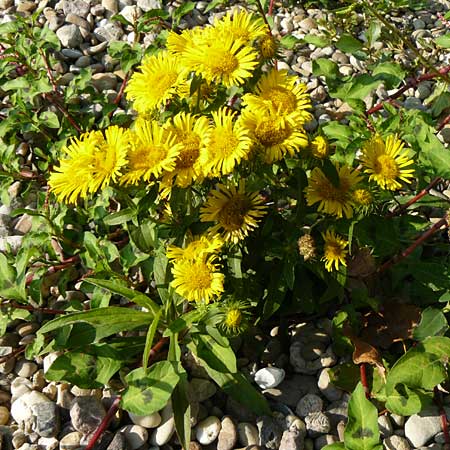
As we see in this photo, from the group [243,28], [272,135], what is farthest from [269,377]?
[243,28]

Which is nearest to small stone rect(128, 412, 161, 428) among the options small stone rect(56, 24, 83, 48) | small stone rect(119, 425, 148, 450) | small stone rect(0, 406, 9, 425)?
small stone rect(119, 425, 148, 450)

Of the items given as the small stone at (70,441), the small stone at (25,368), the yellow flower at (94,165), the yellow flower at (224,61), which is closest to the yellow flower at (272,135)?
the yellow flower at (224,61)

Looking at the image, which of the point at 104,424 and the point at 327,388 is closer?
the point at 104,424

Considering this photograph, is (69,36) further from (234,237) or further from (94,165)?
(234,237)

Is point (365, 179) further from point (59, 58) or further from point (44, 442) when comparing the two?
point (59, 58)

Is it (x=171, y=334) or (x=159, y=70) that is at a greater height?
(x=159, y=70)

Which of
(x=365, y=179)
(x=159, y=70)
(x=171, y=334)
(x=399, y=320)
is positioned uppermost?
(x=159, y=70)

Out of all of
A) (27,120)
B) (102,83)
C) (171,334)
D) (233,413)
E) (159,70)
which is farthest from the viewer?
(102,83)

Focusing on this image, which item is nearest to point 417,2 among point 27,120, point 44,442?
point 27,120
